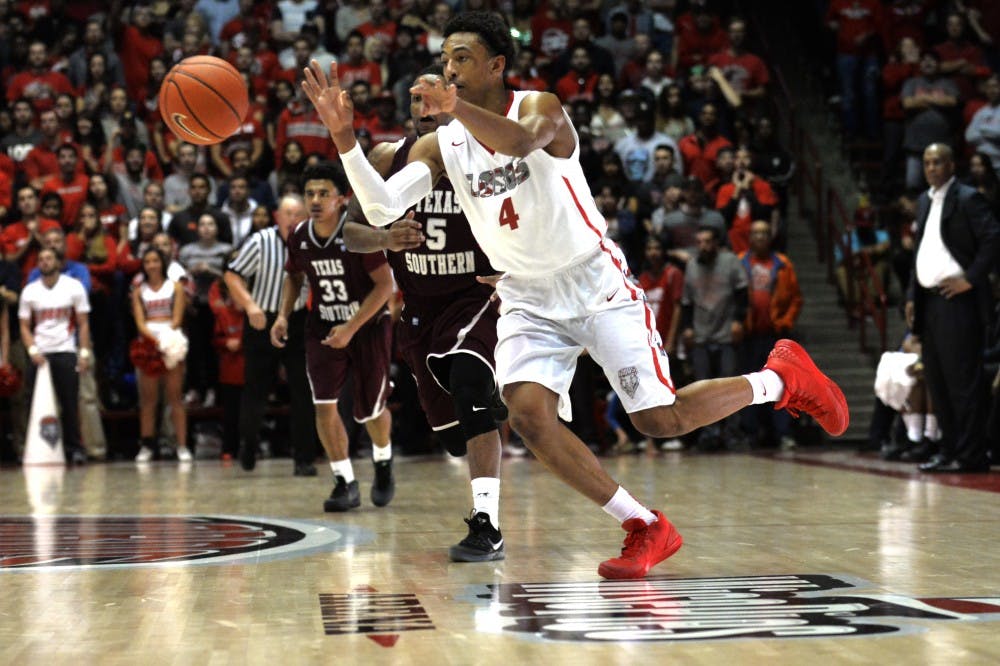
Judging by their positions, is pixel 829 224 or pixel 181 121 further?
pixel 829 224

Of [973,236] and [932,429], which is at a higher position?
[973,236]

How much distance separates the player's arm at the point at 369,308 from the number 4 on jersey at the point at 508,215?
8.79 ft

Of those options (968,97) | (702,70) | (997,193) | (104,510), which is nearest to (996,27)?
(968,97)

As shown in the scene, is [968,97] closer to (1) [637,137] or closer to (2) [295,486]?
(1) [637,137]

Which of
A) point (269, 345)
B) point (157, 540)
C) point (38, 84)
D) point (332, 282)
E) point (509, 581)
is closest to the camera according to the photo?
point (509, 581)

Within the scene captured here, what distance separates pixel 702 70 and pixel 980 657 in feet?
43.6

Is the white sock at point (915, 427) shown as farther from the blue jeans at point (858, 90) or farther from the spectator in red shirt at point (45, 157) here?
the spectator in red shirt at point (45, 157)

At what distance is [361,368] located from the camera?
8062 mm

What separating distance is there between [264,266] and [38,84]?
5.85m

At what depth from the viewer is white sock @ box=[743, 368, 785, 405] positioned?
215 inches

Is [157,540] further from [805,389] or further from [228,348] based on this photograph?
[228,348]

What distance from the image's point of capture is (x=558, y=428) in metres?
5.17

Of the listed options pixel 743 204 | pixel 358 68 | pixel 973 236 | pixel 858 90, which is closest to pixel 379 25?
pixel 358 68

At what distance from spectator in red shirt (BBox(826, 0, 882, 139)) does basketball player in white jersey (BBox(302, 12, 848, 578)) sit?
1224 centimetres
